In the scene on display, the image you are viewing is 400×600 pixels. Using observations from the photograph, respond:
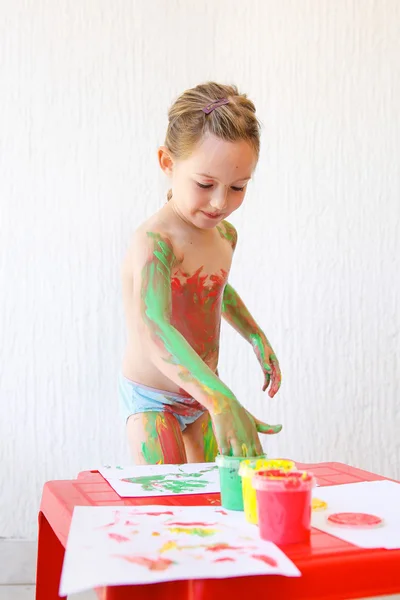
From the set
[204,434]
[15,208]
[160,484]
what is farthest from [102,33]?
[160,484]

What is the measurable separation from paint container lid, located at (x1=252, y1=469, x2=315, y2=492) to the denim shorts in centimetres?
55

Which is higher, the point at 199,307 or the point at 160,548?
the point at 199,307

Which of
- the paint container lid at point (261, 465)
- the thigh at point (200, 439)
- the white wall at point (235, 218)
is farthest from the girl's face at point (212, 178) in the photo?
the white wall at point (235, 218)

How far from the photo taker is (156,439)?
51.8 inches

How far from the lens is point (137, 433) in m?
1.34

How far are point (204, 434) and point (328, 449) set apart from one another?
2.27 ft

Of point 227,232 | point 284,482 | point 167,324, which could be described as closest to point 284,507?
point 284,482

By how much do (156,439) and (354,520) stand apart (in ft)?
1.68

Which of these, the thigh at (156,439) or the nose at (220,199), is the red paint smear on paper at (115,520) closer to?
the thigh at (156,439)

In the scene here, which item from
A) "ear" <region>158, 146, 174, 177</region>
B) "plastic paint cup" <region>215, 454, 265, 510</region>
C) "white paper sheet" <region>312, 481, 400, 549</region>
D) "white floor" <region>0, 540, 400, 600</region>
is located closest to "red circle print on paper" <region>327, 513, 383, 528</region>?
"white paper sheet" <region>312, 481, 400, 549</region>

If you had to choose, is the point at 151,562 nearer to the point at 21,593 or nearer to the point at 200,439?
the point at 200,439

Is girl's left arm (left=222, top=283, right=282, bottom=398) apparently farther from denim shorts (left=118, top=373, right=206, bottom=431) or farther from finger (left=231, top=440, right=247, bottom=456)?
finger (left=231, top=440, right=247, bottom=456)

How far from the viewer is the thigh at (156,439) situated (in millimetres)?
1298

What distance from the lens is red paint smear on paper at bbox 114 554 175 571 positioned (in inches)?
27.7
